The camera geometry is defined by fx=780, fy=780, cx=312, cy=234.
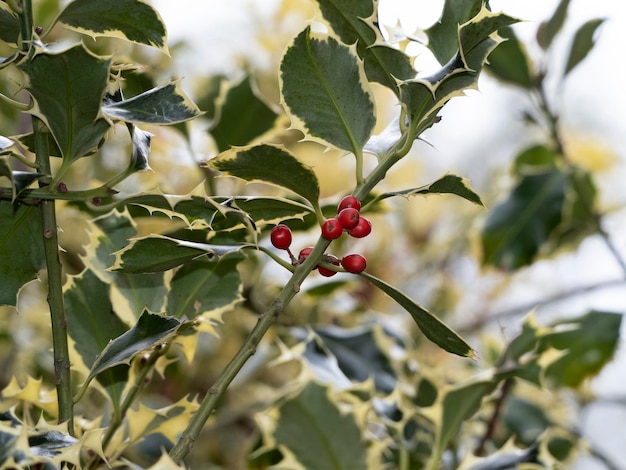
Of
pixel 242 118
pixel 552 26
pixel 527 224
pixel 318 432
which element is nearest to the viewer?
pixel 318 432

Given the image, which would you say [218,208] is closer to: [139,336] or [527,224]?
[139,336]

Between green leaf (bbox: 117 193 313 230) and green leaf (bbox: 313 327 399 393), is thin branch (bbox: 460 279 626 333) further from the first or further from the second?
green leaf (bbox: 117 193 313 230)

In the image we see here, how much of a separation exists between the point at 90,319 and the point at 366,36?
26 cm

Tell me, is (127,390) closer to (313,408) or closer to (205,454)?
(313,408)

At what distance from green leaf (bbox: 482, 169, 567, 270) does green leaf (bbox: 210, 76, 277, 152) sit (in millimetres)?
442

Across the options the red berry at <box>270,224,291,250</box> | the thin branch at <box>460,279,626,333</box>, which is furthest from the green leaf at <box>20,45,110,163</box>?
the thin branch at <box>460,279,626,333</box>

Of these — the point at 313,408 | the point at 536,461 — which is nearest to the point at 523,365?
the point at 536,461

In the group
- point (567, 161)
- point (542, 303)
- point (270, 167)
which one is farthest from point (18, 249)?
point (567, 161)

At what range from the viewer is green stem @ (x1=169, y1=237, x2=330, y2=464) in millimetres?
397

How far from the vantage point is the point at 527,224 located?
1.08m

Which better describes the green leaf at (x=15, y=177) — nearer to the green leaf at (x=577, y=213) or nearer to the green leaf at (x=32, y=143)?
the green leaf at (x=32, y=143)

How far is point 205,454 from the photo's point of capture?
1.14m

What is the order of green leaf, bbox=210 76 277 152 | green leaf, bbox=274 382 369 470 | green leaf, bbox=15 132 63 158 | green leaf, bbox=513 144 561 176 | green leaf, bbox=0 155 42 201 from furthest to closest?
green leaf, bbox=513 144 561 176, green leaf, bbox=210 76 277 152, green leaf, bbox=274 382 369 470, green leaf, bbox=15 132 63 158, green leaf, bbox=0 155 42 201

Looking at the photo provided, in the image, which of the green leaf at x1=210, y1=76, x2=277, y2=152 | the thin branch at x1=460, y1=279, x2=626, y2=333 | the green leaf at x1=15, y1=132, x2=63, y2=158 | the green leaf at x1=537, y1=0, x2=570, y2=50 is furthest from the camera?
the thin branch at x1=460, y1=279, x2=626, y2=333
